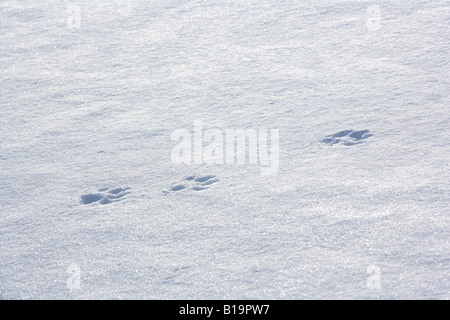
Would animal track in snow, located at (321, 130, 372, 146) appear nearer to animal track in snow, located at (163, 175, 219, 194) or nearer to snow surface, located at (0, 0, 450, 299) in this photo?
snow surface, located at (0, 0, 450, 299)

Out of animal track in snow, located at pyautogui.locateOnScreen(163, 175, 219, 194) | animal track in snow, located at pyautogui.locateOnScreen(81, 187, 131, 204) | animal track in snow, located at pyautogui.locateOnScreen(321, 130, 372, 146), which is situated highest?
animal track in snow, located at pyautogui.locateOnScreen(321, 130, 372, 146)

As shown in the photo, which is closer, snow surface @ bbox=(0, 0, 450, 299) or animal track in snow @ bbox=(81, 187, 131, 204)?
snow surface @ bbox=(0, 0, 450, 299)

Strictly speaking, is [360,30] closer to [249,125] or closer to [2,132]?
[249,125]

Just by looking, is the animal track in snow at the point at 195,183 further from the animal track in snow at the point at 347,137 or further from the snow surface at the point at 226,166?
the animal track in snow at the point at 347,137

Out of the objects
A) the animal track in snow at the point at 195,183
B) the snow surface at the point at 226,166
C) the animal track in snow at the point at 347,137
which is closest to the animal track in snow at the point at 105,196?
the snow surface at the point at 226,166

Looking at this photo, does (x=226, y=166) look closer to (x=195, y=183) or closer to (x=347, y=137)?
(x=195, y=183)

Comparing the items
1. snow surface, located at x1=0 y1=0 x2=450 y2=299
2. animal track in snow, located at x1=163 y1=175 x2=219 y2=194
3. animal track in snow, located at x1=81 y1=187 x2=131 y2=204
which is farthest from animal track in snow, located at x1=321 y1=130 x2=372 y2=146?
animal track in snow, located at x1=81 y1=187 x2=131 y2=204

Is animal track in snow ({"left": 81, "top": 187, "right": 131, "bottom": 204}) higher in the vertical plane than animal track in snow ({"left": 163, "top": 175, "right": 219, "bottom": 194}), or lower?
lower
